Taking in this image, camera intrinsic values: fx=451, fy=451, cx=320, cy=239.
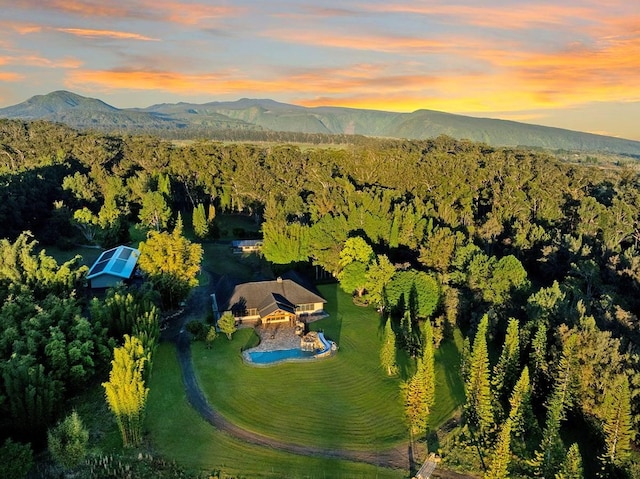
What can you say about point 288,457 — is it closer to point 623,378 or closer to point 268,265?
point 623,378

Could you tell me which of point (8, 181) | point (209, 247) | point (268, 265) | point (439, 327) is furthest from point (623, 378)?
point (8, 181)

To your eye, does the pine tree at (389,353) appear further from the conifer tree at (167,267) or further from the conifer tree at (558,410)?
the conifer tree at (167,267)

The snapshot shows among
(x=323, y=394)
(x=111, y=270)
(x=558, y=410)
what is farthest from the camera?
(x=111, y=270)

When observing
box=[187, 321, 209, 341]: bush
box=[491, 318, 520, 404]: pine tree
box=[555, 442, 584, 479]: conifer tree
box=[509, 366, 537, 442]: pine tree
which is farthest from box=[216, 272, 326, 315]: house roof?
box=[555, 442, 584, 479]: conifer tree

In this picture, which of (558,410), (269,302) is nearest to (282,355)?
(269,302)

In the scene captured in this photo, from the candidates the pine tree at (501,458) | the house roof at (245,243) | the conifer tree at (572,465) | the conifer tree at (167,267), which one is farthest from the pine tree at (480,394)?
the house roof at (245,243)

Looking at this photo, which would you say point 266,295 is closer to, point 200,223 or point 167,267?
point 167,267
